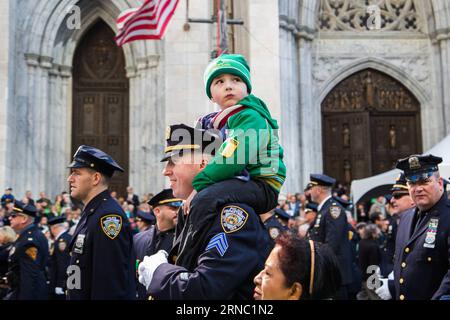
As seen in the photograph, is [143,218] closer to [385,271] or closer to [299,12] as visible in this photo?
[385,271]

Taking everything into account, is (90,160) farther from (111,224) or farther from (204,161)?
(204,161)

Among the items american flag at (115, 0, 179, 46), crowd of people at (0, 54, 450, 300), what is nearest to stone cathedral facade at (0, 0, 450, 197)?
american flag at (115, 0, 179, 46)

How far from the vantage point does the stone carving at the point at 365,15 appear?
2197 centimetres

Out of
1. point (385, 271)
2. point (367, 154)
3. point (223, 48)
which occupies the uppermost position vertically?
point (223, 48)

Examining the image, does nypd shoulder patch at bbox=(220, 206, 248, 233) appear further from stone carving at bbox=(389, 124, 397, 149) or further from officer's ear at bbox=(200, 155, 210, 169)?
stone carving at bbox=(389, 124, 397, 149)

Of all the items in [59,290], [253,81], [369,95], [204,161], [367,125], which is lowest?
[59,290]

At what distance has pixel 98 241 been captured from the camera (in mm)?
4578

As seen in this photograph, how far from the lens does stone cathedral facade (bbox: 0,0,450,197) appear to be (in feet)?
56.5

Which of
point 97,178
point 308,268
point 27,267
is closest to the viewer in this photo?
point 308,268

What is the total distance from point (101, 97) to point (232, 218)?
718 inches

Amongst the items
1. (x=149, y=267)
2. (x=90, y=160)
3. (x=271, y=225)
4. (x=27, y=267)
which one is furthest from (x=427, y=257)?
(x=27, y=267)

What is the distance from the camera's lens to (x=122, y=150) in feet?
66.6
